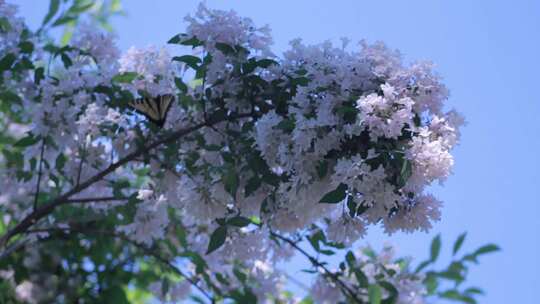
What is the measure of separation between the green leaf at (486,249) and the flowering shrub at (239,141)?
16 centimetres

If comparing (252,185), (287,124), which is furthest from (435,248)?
(252,185)

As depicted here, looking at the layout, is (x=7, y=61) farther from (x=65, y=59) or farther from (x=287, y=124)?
(x=287, y=124)

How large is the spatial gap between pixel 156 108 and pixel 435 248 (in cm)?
163

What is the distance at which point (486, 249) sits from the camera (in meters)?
1.97

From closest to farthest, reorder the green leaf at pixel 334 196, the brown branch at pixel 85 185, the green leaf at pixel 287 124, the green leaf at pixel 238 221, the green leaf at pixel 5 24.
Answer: the green leaf at pixel 334 196 → the green leaf at pixel 287 124 → the green leaf at pixel 238 221 → the brown branch at pixel 85 185 → the green leaf at pixel 5 24

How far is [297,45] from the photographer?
258cm

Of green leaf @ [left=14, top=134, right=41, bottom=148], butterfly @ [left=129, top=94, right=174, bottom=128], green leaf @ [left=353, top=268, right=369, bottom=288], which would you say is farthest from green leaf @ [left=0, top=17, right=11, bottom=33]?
green leaf @ [left=353, top=268, right=369, bottom=288]

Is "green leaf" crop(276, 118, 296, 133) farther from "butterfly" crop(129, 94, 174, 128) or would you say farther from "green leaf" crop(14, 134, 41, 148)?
"green leaf" crop(14, 134, 41, 148)

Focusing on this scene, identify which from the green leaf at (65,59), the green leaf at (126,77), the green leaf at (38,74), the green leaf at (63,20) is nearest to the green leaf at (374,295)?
the green leaf at (126,77)

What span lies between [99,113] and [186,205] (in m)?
0.89

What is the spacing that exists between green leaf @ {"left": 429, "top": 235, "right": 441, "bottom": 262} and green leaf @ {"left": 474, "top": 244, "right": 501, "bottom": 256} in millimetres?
159

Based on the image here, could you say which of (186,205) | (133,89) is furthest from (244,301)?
(133,89)

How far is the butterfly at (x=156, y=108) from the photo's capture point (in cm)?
309

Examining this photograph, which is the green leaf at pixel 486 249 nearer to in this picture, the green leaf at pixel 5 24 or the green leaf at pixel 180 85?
the green leaf at pixel 180 85
